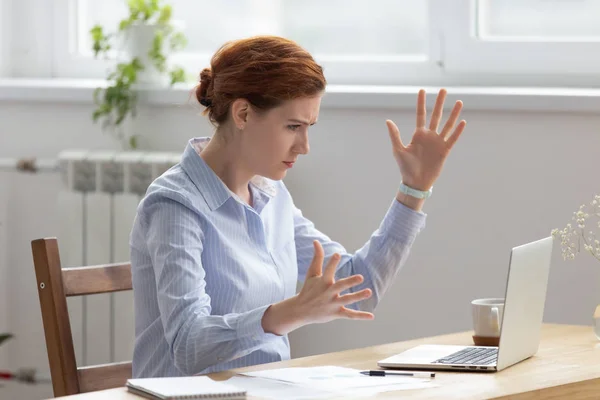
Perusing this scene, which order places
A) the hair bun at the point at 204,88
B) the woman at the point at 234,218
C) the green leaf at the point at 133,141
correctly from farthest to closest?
1. the green leaf at the point at 133,141
2. the hair bun at the point at 204,88
3. the woman at the point at 234,218

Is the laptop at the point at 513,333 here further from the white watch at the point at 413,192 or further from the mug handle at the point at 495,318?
the white watch at the point at 413,192

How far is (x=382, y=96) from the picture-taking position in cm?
256

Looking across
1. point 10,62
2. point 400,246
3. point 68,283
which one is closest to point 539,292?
point 400,246

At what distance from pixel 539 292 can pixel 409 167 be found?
38 centimetres

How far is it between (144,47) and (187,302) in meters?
1.45

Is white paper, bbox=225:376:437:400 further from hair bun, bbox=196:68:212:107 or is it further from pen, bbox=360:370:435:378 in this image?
hair bun, bbox=196:68:212:107

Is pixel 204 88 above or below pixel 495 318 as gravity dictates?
above

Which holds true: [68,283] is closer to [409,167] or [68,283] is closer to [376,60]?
[409,167]

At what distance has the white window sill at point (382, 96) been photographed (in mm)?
2375

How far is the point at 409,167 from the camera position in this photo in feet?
6.50

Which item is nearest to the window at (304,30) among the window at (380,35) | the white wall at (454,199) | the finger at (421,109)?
the window at (380,35)

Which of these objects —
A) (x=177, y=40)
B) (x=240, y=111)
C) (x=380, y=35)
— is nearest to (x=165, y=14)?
(x=177, y=40)

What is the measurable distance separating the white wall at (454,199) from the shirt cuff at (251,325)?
101 centimetres

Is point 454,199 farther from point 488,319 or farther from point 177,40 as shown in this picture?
point 177,40
